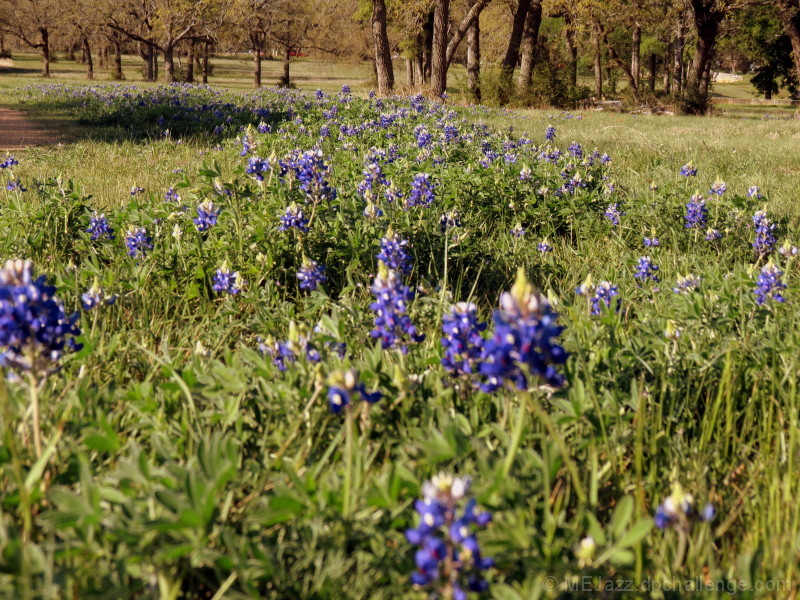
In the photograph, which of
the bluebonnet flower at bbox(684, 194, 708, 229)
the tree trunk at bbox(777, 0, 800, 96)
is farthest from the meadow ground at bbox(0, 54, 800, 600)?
the tree trunk at bbox(777, 0, 800, 96)

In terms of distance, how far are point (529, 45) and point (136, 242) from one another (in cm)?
2209

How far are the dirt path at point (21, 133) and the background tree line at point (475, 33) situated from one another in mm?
11412

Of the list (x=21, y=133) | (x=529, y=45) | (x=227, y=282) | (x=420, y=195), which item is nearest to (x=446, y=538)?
(x=227, y=282)

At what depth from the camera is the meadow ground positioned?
1.35 meters

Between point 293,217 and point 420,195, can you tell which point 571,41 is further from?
point 293,217

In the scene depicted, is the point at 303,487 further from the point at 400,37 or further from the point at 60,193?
the point at 400,37

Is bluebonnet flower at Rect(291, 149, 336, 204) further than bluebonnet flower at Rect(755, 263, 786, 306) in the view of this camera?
Yes

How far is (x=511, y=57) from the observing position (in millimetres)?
22562

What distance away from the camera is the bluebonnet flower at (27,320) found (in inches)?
58.8

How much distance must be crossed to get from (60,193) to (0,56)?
229 feet

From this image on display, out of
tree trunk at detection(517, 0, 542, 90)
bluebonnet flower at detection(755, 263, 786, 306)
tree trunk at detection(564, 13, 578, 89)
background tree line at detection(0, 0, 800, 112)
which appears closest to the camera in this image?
bluebonnet flower at detection(755, 263, 786, 306)

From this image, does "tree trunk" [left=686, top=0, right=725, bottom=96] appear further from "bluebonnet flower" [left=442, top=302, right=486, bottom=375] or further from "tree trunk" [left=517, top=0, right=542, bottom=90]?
"bluebonnet flower" [left=442, top=302, right=486, bottom=375]

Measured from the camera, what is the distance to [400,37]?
3941 centimetres

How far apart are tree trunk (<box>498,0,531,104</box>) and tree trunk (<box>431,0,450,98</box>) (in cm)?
199
